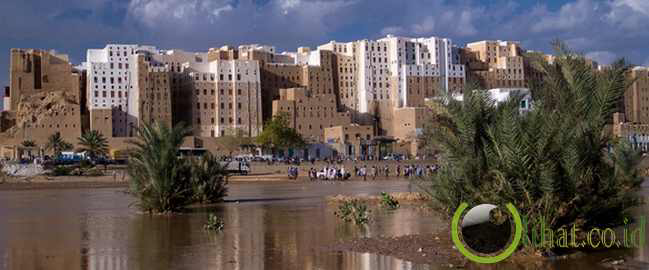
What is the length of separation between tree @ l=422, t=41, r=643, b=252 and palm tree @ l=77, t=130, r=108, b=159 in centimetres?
7336

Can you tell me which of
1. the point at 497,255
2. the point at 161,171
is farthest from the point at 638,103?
the point at 497,255

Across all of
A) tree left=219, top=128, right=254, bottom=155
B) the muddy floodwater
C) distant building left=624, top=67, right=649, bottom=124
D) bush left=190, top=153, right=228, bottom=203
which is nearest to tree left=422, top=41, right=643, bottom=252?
the muddy floodwater

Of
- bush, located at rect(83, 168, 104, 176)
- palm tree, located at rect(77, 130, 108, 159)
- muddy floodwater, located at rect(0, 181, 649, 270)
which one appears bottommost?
muddy floodwater, located at rect(0, 181, 649, 270)

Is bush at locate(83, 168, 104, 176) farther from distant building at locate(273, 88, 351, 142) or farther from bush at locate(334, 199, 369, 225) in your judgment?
bush at locate(334, 199, 369, 225)

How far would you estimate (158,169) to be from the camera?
79.6 feet

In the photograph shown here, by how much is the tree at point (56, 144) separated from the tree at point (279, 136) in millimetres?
A: 20953

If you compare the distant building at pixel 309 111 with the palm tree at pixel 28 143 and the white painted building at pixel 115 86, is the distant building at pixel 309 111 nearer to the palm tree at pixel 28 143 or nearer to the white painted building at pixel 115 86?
the white painted building at pixel 115 86

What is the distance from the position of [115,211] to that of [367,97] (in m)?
91.7

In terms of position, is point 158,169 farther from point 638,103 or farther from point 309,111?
point 638,103

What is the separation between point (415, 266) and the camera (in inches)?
516

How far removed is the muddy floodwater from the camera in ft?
45.6

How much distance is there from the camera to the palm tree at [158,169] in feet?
79.7

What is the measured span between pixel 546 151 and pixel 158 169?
45.1 feet

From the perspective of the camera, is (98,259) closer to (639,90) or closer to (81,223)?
(81,223)
